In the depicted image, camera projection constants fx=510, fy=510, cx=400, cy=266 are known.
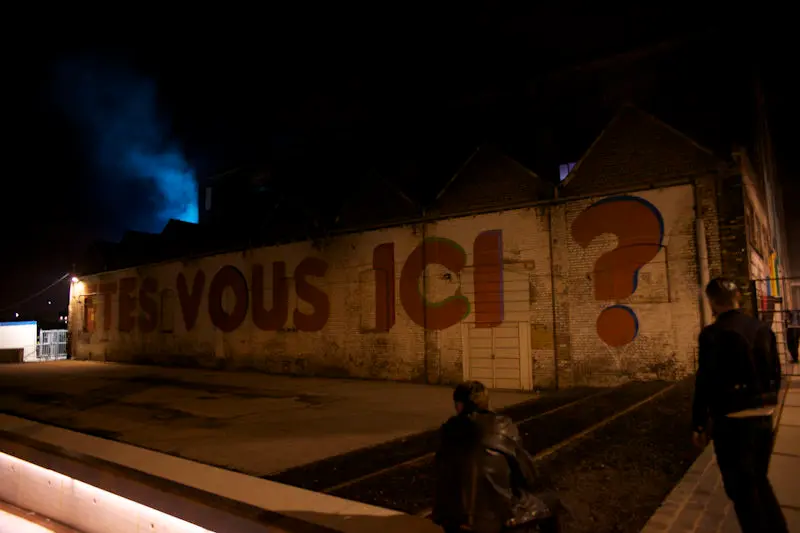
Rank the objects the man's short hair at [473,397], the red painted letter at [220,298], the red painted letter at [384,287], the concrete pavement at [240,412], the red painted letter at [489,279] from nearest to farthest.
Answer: the man's short hair at [473,397] < the concrete pavement at [240,412] < the red painted letter at [489,279] < the red painted letter at [384,287] < the red painted letter at [220,298]

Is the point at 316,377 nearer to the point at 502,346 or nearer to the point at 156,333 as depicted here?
the point at 502,346

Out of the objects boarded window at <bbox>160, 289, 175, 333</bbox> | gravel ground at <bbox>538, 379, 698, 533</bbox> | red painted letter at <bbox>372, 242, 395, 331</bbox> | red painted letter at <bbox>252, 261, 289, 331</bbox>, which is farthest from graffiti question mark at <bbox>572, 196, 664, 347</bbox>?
boarded window at <bbox>160, 289, 175, 333</bbox>

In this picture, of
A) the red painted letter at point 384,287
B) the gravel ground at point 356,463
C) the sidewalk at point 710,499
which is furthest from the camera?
the red painted letter at point 384,287

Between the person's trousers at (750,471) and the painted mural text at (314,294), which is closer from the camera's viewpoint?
the person's trousers at (750,471)

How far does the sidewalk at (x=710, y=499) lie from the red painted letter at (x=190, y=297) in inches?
763

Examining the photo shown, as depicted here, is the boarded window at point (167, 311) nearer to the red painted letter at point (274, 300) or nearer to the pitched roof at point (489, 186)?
the red painted letter at point (274, 300)

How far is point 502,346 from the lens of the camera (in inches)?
531

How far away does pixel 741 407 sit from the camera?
118 inches

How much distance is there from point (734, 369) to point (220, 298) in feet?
63.9

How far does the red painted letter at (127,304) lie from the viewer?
2411cm

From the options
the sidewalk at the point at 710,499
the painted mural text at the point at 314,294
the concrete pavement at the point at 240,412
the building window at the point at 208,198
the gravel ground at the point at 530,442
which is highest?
the building window at the point at 208,198

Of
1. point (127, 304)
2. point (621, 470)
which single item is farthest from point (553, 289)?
point (127, 304)

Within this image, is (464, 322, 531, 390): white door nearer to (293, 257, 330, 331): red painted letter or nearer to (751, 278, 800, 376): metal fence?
(751, 278, 800, 376): metal fence

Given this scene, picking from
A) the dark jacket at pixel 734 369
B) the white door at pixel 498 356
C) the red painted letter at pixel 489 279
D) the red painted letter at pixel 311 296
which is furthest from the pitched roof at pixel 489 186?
the dark jacket at pixel 734 369
